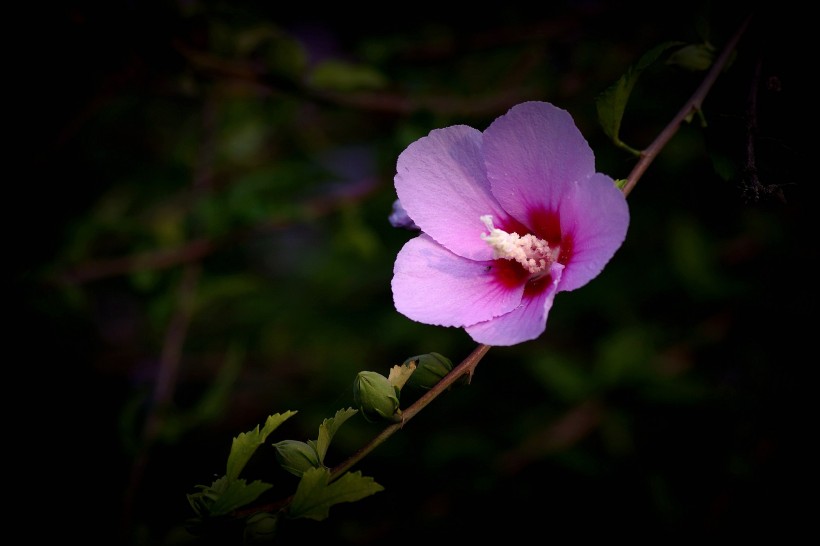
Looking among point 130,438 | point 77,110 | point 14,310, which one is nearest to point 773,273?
point 130,438

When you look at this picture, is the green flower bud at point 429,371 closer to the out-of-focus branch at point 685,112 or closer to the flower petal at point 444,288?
the flower petal at point 444,288

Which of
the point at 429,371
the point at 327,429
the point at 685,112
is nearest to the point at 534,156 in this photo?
the point at 685,112

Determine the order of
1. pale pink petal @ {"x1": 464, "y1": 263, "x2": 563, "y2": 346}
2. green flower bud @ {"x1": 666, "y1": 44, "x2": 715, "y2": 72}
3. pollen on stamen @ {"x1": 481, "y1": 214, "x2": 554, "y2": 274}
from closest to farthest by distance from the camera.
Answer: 1. pale pink petal @ {"x1": 464, "y1": 263, "x2": 563, "y2": 346}
2. pollen on stamen @ {"x1": 481, "y1": 214, "x2": 554, "y2": 274}
3. green flower bud @ {"x1": 666, "y1": 44, "x2": 715, "y2": 72}

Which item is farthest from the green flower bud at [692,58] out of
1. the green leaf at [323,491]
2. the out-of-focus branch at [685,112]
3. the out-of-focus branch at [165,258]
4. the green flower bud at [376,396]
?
the out-of-focus branch at [165,258]

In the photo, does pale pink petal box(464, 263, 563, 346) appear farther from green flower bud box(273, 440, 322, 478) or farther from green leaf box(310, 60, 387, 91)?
green leaf box(310, 60, 387, 91)

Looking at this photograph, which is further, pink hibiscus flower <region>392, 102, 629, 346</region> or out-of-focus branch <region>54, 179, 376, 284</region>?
out-of-focus branch <region>54, 179, 376, 284</region>

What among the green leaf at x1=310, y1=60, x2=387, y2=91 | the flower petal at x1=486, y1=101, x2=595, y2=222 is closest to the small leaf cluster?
the flower petal at x1=486, y1=101, x2=595, y2=222

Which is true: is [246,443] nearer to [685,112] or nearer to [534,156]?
[534,156]

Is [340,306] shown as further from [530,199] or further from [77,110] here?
[530,199]
